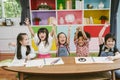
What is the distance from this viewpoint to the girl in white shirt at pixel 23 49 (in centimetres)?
238

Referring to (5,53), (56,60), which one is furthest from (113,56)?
(5,53)

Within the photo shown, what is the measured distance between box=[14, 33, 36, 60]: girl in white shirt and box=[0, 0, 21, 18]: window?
128 inches

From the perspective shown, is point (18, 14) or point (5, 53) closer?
point (5, 53)

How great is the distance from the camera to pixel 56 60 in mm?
2283

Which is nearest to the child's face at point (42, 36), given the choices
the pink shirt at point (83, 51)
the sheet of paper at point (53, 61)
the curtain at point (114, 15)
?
the sheet of paper at point (53, 61)

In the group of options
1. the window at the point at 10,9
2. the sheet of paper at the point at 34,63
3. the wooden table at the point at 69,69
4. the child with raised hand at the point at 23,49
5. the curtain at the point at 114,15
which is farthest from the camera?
the window at the point at 10,9

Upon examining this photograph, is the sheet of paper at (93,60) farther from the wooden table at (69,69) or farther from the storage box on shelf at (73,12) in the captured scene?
the storage box on shelf at (73,12)

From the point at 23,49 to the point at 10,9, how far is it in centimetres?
340

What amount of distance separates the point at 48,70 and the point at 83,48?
79 cm

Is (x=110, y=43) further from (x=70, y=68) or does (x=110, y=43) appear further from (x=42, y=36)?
(x=42, y=36)

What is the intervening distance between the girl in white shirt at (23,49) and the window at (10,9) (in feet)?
10.7

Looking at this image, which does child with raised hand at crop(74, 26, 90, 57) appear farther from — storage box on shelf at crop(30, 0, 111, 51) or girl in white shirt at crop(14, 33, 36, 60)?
storage box on shelf at crop(30, 0, 111, 51)

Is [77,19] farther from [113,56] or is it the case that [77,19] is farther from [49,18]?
[113,56]

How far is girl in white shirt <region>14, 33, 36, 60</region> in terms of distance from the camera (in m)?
2.38
